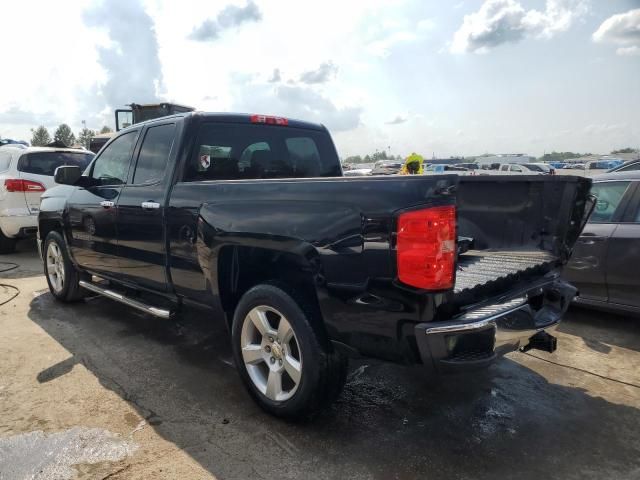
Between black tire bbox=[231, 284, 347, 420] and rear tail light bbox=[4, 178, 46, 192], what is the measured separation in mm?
6854

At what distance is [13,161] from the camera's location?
8.12 metres

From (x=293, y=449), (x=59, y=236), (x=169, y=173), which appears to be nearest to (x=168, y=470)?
(x=293, y=449)

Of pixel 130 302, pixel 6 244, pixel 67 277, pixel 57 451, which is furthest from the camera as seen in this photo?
pixel 6 244

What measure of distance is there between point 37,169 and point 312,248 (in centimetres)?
749

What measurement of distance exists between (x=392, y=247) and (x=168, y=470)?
65.0 inches

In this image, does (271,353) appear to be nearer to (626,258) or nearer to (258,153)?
(258,153)

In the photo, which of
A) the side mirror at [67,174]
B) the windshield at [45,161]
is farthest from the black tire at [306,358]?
the windshield at [45,161]

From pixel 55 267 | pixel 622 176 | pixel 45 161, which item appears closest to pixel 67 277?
pixel 55 267

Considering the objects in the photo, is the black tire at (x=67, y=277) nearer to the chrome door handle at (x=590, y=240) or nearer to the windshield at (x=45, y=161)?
the windshield at (x=45, y=161)

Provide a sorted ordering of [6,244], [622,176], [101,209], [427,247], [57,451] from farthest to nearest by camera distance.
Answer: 1. [6,244]
2. [622,176]
3. [101,209]
4. [57,451]
5. [427,247]

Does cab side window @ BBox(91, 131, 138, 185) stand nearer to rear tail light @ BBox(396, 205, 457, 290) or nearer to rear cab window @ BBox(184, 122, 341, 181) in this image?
rear cab window @ BBox(184, 122, 341, 181)

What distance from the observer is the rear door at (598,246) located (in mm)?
4438

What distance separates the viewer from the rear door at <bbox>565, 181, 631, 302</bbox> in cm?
444

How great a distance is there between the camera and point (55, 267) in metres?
5.59
